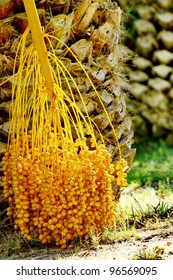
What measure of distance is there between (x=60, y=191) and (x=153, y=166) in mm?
1416

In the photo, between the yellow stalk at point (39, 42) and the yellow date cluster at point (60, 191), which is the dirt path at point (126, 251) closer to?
the yellow date cluster at point (60, 191)

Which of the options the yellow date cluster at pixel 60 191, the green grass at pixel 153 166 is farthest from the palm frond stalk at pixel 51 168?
the green grass at pixel 153 166

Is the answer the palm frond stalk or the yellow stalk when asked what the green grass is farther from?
the yellow stalk

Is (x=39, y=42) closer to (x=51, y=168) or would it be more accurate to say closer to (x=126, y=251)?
(x=51, y=168)

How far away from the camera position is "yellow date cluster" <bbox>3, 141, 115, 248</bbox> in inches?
71.2

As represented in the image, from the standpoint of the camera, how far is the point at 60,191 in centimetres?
180

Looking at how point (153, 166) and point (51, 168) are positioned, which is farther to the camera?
point (153, 166)

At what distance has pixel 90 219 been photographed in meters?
1.86

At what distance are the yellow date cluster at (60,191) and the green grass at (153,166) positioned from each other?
2.19ft

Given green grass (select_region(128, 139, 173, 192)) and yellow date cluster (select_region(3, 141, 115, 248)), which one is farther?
green grass (select_region(128, 139, 173, 192))

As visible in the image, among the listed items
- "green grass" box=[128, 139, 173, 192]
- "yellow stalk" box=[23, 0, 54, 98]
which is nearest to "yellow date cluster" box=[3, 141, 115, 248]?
"yellow stalk" box=[23, 0, 54, 98]

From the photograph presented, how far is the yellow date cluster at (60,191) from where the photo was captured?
5.94 ft

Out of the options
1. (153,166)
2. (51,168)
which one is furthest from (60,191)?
(153,166)

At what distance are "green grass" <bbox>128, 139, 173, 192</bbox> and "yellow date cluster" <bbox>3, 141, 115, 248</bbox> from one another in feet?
2.19
